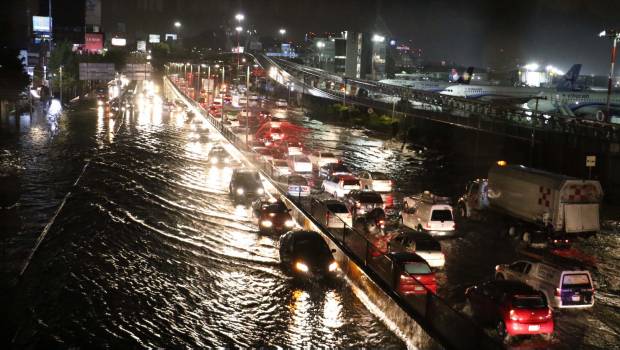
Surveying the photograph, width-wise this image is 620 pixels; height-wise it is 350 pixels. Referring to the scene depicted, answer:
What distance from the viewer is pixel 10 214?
27.3 metres

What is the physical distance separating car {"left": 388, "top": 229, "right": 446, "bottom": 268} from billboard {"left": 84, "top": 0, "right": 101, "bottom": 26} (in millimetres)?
162539

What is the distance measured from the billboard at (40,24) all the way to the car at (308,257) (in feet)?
337

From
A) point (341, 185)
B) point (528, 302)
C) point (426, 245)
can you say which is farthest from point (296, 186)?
point (528, 302)

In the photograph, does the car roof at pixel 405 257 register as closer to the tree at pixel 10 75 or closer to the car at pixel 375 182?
the car at pixel 375 182

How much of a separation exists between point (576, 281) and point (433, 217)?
866cm

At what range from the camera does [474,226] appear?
1105 inches

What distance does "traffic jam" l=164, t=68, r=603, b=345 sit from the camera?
15539 millimetres

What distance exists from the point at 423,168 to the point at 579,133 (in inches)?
427

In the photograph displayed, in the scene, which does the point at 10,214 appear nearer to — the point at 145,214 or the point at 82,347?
the point at 145,214

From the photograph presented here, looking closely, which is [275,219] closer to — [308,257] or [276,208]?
[276,208]

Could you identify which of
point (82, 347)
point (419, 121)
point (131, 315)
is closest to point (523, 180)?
point (131, 315)

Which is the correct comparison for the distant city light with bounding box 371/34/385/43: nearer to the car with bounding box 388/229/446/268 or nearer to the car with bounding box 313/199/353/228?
the car with bounding box 313/199/353/228

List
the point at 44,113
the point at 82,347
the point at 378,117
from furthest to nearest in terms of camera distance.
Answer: the point at 44,113
the point at 378,117
the point at 82,347

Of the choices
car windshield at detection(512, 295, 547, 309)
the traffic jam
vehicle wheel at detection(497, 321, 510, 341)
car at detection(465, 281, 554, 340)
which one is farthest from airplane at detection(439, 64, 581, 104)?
vehicle wheel at detection(497, 321, 510, 341)
